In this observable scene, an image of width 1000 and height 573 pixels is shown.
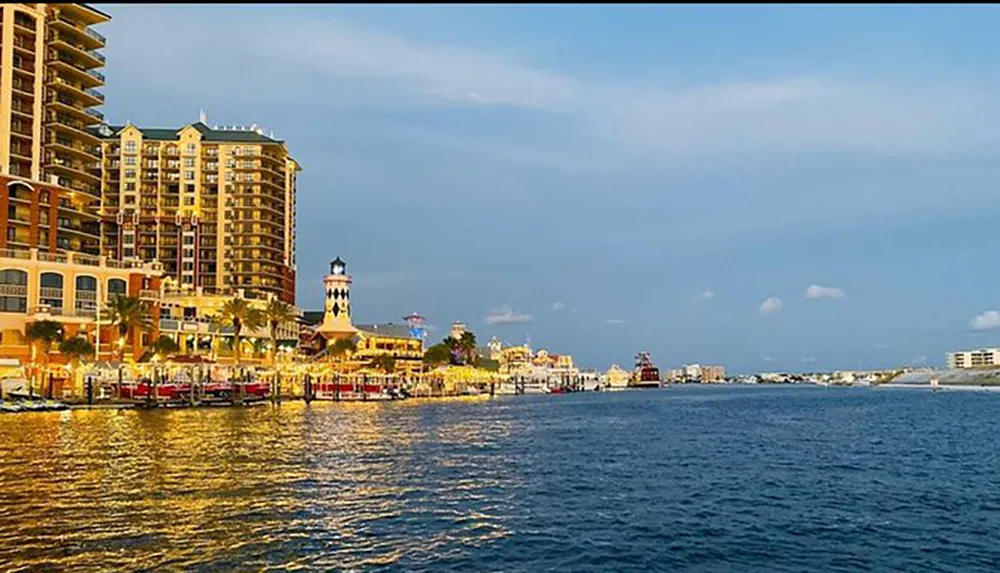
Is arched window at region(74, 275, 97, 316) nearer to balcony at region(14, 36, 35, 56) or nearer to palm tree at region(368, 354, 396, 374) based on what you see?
balcony at region(14, 36, 35, 56)

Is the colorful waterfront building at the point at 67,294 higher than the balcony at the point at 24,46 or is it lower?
lower

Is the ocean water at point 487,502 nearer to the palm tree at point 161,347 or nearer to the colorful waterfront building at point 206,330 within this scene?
the palm tree at point 161,347

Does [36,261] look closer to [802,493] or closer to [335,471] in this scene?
[335,471]

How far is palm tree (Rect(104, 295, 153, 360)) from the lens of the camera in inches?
4181

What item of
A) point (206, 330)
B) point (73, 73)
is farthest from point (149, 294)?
point (73, 73)

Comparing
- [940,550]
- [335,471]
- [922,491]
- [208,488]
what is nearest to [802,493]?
[922,491]

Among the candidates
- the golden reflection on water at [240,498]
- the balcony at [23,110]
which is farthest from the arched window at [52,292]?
the golden reflection on water at [240,498]

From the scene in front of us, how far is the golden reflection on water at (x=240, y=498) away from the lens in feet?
86.7

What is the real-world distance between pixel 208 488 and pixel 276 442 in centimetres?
2387

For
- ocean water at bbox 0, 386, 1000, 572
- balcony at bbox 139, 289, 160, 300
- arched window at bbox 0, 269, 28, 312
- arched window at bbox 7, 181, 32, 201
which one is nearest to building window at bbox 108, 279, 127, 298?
balcony at bbox 139, 289, 160, 300

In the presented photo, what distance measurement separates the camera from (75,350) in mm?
103562

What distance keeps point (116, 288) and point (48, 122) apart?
2812 cm

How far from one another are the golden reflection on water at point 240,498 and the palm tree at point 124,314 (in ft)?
126

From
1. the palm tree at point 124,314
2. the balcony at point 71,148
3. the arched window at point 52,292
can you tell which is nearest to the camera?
the arched window at point 52,292
